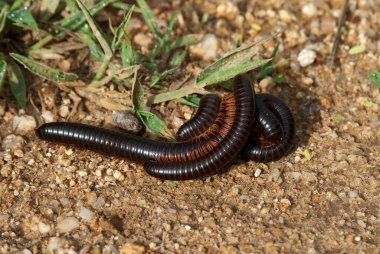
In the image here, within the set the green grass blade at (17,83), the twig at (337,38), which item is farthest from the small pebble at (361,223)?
the green grass blade at (17,83)

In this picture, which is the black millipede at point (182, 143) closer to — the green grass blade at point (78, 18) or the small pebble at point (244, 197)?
the small pebble at point (244, 197)

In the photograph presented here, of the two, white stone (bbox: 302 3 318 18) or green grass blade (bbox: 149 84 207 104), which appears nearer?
green grass blade (bbox: 149 84 207 104)

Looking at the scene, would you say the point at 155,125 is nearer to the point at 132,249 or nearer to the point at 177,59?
the point at 177,59

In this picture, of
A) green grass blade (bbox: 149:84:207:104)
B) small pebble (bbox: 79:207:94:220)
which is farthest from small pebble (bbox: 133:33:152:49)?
small pebble (bbox: 79:207:94:220)

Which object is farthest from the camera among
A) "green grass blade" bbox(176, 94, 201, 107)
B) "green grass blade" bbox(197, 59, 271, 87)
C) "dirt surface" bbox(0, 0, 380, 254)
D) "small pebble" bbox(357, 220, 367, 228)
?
"green grass blade" bbox(176, 94, 201, 107)

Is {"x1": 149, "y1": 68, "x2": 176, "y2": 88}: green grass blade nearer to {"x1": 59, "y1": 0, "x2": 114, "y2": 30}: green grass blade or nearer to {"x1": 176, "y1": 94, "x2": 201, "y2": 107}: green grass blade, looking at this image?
{"x1": 176, "y1": 94, "x2": 201, "y2": 107}: green grass blade

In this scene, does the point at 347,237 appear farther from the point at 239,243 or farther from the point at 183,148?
the point at 183,148

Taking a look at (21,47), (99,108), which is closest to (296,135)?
→ (99,108)
